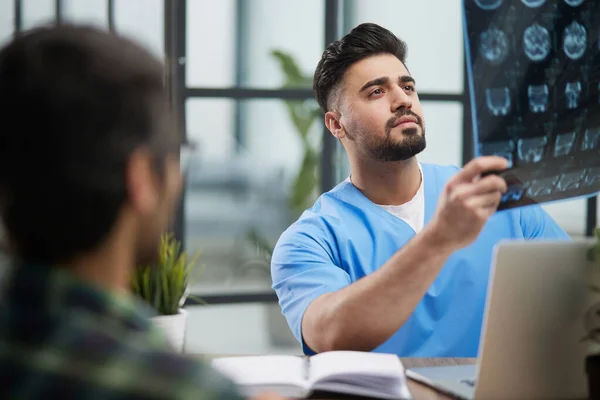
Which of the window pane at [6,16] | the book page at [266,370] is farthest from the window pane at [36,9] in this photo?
the book page at [266,370]

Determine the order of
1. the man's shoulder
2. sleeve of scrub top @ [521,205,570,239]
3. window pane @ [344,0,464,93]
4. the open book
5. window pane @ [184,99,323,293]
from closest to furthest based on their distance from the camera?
the man's shoulder, the open book, sleeve of scrub top @ [521,205,570,239], window pane @ [184,99,323,293], window pane @ [344,0,464,93]

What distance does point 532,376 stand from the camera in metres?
0.95

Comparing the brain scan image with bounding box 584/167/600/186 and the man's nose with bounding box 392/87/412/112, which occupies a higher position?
the man's nose with bounding box 392/87/412/112

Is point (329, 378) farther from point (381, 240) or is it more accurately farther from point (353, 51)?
point (353, 51)

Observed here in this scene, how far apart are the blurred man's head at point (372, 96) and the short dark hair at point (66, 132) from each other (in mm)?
1152

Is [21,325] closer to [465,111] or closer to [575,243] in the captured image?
[575,243]

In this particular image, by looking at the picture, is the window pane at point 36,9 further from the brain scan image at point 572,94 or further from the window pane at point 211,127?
the brain scan image at point 572,94

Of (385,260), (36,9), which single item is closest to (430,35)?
(36,9)

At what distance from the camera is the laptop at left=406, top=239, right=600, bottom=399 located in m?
0.90

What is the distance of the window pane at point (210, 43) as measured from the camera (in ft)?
11.0

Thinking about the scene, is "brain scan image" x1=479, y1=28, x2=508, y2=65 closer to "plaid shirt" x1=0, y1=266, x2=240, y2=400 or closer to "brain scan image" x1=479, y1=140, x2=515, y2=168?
"brain scan image" x1=479, y1=140, x2=515, y2=168

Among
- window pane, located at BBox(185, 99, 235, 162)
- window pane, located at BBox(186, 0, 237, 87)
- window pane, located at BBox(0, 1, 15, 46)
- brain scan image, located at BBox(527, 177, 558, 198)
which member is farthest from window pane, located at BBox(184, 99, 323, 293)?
brain scan image, located at BBox(527, 177, 558, 198)

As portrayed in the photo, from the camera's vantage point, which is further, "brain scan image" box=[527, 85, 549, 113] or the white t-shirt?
the white t-shirt

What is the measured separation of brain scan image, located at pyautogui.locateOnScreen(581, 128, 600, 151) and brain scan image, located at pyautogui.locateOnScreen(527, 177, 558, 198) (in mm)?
86
